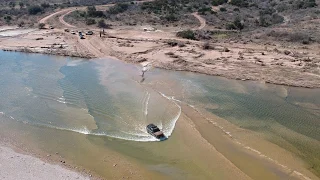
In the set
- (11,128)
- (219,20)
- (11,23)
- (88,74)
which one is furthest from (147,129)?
(11,23)

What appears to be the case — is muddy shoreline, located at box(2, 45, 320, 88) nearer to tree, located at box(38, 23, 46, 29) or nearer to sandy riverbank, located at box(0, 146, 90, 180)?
tree, located at box(38, 23, 46, 29)

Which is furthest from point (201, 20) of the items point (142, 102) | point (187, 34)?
point (142, 102)

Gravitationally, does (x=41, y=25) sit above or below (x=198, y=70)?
above

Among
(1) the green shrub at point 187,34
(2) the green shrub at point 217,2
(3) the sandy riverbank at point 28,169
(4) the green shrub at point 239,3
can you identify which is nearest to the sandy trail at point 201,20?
(1) the green shrub at point 187,34

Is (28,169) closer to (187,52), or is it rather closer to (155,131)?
(155,131)

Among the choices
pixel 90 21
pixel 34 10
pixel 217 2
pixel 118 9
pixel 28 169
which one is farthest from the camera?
pixel 217 2

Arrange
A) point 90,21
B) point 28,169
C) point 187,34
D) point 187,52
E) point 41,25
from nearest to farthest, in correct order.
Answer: point 28,169 → point 187,52 → point 187,34 → point 41,25 → point 90,21

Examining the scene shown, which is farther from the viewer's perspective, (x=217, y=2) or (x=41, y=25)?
(x=217, y=2)

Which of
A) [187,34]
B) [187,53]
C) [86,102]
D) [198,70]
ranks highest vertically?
[187,34]
